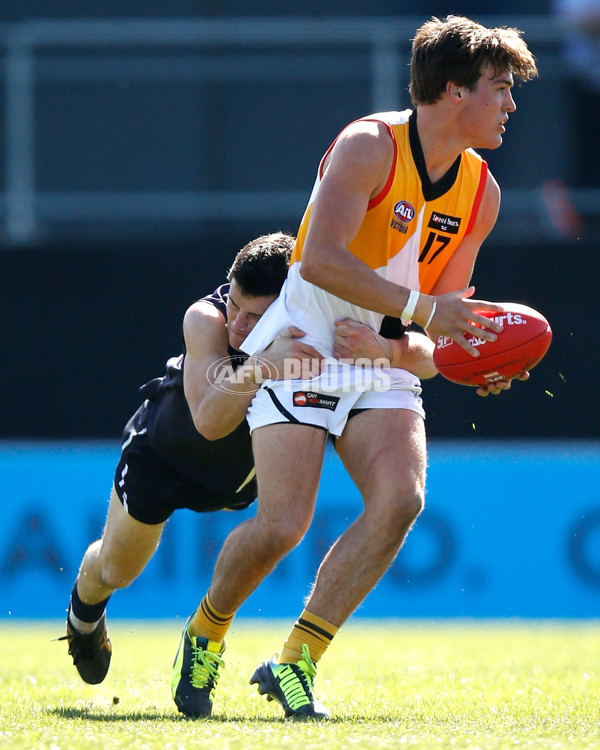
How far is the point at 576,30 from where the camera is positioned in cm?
1027

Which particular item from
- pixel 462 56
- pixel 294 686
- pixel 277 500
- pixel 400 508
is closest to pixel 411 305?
pixel 400 508

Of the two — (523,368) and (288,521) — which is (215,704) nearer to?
(288,521)

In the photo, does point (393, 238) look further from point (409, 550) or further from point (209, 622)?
point (409, 550)

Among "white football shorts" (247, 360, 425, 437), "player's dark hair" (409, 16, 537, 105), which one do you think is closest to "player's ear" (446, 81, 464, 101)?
"player's dark hair" (409, 16, 537, 105)

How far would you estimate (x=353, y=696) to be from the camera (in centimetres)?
470

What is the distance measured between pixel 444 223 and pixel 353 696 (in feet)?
5.78

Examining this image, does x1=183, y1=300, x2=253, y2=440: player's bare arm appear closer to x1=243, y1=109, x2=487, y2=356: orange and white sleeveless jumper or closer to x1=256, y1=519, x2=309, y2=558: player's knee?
x1=243, y1=109, x2=487, y2=356: orange and white sleeveless jumper

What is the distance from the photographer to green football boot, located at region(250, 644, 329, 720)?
3.93 meters

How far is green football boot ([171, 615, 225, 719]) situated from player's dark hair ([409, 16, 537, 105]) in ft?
6.59

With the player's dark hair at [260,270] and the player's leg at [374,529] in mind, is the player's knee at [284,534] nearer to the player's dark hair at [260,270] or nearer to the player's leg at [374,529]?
the player's leg at [374,529]

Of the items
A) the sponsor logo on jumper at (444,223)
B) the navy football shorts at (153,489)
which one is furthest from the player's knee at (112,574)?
the sponsor logo on jumper at (444,223)

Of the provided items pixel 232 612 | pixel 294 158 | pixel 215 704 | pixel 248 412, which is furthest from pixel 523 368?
pixel 294 158

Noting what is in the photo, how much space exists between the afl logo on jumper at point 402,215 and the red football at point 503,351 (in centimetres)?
40

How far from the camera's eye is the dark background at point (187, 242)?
30.3ft
